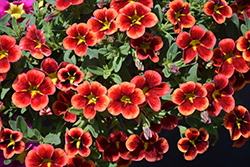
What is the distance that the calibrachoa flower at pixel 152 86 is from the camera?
109 centimetres

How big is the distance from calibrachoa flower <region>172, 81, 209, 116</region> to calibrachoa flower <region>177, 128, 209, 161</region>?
0.15 metres

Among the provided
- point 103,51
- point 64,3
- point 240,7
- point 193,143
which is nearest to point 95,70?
point 103,51

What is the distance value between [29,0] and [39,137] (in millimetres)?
770

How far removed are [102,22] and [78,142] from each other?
505 millimetres

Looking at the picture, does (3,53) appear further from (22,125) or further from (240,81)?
(240,81)

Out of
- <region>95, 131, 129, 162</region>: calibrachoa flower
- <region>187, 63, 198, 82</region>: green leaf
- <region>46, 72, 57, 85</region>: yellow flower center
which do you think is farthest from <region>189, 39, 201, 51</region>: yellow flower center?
<region>46, 72, 57, 85</region>: yellow flower center

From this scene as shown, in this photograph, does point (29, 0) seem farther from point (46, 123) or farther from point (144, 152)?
point (144, 152)

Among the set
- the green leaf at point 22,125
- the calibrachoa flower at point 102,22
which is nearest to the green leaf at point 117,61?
the calibrachoa flower at point 102,22

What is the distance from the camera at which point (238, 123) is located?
1.26 metres

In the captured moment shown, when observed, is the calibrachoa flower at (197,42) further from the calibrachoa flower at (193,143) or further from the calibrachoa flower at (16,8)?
the calibrachoa flower at (16,8)

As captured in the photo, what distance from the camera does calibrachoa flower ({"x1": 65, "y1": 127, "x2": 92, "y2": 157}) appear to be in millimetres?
1113

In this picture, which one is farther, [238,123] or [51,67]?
[238,123]

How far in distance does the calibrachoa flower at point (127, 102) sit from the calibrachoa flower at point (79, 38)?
0.72ft

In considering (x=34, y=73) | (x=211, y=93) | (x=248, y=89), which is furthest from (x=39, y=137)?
(x=248, y=89)
